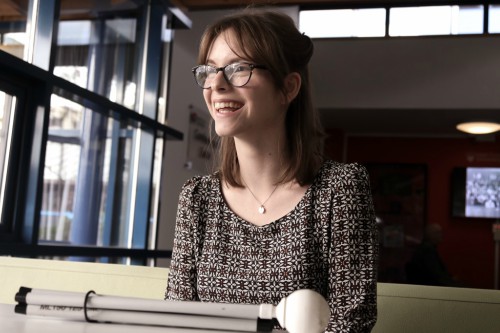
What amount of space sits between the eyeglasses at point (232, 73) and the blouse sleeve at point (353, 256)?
29 centimetres

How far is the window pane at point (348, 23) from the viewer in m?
7.22

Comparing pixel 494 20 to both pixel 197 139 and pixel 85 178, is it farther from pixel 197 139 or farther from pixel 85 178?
pixel 85 178

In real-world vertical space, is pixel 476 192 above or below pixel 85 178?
above

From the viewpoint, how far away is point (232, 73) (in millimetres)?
1237

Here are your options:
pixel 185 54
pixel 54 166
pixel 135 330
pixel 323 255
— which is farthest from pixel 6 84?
pixel 185 54

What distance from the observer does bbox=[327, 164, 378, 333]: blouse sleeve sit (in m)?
1.15

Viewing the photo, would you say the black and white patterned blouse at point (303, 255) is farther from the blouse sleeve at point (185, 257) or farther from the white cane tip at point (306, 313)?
the white cane tip at point (306, 313)

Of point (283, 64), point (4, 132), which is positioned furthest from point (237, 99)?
point (4, 132)

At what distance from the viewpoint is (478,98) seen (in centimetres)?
657

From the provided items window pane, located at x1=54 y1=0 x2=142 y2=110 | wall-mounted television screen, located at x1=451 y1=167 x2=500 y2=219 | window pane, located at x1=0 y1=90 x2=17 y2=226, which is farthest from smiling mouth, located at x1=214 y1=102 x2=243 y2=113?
wall-mounted television screen, located at x1=451 y1=167 x2=500 y2=219

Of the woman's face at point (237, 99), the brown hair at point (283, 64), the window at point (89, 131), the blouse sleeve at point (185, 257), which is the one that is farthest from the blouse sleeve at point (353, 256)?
the window at point (89, 131)

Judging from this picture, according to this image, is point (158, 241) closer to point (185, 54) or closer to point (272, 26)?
point (185, 54)

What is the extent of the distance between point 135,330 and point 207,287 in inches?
20.0

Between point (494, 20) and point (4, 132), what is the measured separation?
5.78 meters
